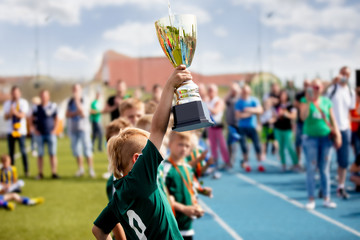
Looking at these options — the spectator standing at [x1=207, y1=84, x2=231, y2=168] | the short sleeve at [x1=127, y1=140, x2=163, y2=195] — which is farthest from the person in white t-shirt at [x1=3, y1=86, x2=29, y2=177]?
the short sleeve at [x1=127, y1=140, x2=163, y2=195]

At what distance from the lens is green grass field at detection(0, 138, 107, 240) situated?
4996mm

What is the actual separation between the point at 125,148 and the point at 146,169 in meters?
0.24

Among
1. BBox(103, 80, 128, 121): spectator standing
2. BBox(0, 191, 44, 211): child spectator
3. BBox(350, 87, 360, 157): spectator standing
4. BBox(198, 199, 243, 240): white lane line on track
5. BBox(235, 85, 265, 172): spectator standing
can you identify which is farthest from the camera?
BBox(235, 85, 265, 172): spectator standing

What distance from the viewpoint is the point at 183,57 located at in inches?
72.5

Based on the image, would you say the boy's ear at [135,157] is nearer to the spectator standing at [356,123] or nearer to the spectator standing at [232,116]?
the spectator standing at [356,123]

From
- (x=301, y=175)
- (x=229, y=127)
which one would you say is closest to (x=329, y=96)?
(x=301, y=175)

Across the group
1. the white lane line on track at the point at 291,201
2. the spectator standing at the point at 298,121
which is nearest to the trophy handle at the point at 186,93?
the white lane line on track at the point at 291,201

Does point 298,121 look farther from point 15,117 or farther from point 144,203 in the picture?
point 144,203

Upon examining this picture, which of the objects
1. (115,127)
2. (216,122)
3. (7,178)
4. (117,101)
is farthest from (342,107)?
(7,178)

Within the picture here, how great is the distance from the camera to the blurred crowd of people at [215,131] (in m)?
3.33

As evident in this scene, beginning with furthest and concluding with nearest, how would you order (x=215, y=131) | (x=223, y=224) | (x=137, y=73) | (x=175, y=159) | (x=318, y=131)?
(x=137, y=73), (x=215, y=131), (x=318, y=131), (x=223, y=224), (x=175, y=159)

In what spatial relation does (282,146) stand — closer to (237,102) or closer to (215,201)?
(237,102)

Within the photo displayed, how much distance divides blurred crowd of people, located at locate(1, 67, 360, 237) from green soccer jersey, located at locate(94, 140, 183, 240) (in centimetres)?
18

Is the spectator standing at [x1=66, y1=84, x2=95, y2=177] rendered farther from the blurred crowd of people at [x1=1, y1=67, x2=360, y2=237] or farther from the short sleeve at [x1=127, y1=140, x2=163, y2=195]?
the short sleeve at [x1=127, y1=140, x2=163, y2=195]
